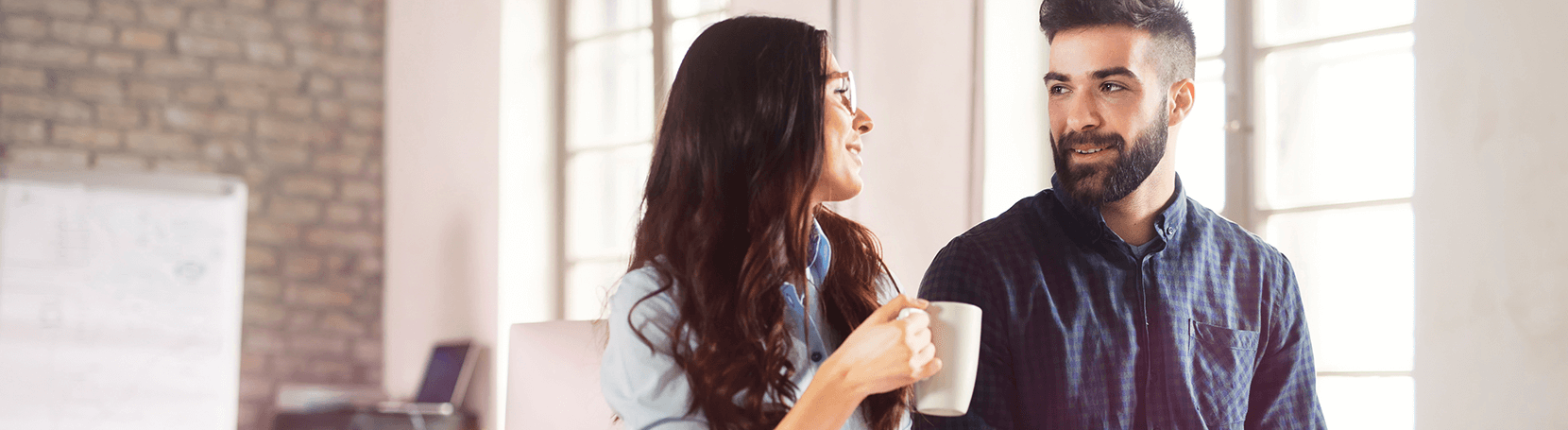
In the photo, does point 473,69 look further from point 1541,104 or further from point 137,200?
point 1541,104

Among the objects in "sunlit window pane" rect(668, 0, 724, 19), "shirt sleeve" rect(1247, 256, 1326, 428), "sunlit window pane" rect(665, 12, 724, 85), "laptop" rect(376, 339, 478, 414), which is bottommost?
"laptop" rect(376, 339, 478, 414)

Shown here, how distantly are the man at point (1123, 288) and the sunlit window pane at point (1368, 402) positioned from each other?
90 cm

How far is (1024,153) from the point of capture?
2.24 meters

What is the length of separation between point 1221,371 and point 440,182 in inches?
143

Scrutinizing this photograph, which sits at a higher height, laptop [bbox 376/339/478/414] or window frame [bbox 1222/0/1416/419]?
window frame [bbox 1222/0/1416/419]

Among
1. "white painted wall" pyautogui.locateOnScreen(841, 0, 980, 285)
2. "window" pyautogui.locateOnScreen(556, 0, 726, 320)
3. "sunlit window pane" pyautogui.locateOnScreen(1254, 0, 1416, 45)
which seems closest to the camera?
"sunlit window pane" pyautogui.locateOnScreen(1254, 0, 1416, 45)

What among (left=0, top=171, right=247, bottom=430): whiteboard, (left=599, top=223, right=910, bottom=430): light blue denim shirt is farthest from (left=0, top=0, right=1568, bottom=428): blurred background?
(left=599, top=223, right=910, bottom=430): light blue denim shirt

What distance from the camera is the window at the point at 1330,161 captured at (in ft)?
6.13

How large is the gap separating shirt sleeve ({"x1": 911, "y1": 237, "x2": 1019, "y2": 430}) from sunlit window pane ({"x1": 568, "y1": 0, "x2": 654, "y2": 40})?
290 cm

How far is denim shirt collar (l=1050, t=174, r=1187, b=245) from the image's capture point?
1106 mm

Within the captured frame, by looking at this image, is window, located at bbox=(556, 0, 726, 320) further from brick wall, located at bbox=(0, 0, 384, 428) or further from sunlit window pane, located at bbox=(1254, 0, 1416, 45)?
sunlit window pane, located at bbox=(1254, 0, 1416, 45)

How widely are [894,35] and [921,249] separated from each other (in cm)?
47

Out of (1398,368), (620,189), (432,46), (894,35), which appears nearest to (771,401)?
(1398,368)

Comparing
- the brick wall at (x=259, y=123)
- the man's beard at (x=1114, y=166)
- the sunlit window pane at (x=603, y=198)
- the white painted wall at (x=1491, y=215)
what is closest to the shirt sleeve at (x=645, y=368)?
the man's beard at (x=1114, y=166)
